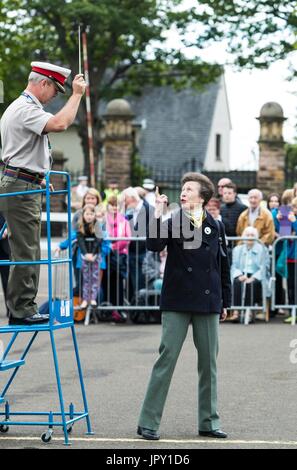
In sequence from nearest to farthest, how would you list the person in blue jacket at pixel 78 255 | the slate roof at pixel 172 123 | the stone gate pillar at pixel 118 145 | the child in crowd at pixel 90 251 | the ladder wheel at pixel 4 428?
the ladder wheel at pixel 4 428 < the child in crowd at pixel 90 251 < the person in blue jacket at pixel 78 255 < the stone gate pillar at pixel 118 145 < the slate roof at pixel 172 123

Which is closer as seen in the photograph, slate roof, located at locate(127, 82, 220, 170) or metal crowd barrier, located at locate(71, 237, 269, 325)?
metal crowd barrier, located at locate(71, 237, 269, 325)

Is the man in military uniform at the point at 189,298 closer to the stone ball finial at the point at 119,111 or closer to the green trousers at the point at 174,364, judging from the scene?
the green trousers at the point at 174,364

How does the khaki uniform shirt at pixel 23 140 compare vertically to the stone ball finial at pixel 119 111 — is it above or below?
below

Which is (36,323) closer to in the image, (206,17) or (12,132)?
(12,132)

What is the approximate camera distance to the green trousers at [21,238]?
8328 millimetres

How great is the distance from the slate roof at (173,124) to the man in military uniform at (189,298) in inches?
2338

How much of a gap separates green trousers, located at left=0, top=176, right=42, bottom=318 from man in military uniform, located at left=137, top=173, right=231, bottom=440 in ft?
2.73

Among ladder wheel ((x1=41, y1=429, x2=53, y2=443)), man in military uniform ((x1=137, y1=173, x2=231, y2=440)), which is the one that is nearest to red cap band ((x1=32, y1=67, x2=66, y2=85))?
man in military uniform ((x1=137, y1=173, x2=231, y2=440))

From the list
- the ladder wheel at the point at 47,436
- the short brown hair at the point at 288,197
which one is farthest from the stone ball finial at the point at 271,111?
the ladder wheel at the point at 47,436

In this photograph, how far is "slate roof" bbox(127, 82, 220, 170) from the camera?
2739 inches

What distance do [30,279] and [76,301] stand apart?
8.60 metres

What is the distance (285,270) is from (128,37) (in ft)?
94.9

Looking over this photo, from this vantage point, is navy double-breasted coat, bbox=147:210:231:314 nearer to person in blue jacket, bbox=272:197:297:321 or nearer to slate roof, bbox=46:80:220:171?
person in blue jacket, bbox=272:197:297:321

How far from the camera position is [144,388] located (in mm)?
10984
